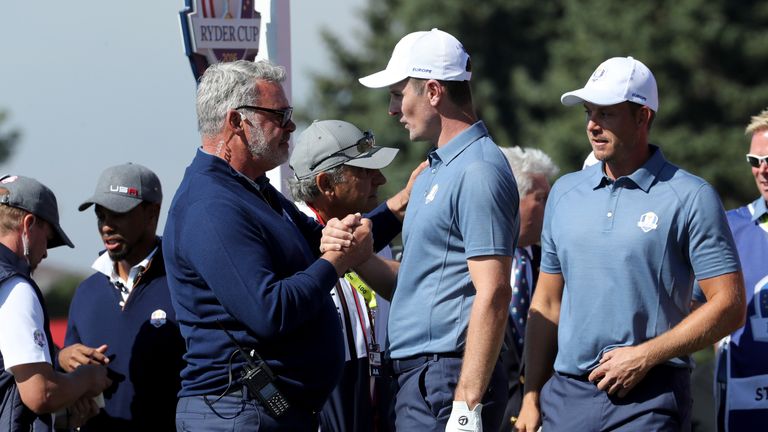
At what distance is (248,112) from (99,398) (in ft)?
5.94

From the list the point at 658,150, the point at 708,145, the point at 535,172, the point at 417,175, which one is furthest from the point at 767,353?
the point at 708,145

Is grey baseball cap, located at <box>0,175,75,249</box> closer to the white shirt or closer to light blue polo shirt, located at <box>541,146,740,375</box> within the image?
the white shirt

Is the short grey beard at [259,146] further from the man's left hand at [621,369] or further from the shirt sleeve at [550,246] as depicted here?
the man's left hand at [621,369]

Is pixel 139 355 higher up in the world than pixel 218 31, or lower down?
lower down

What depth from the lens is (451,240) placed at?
178 inches

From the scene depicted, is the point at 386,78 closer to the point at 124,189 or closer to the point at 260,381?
the point at 260,381

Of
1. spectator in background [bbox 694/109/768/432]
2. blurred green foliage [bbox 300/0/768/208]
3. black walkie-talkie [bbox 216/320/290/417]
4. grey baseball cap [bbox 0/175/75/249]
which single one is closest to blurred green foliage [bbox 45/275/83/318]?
blurred green foliage [bbox 300/0/768/208]

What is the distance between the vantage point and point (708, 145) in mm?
22047

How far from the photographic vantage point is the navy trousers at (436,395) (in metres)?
4.46

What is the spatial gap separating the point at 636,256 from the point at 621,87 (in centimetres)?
67

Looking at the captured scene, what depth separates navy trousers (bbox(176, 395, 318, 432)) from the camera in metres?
4.20

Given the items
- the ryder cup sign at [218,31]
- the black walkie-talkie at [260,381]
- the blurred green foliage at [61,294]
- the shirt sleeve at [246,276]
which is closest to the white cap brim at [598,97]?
the shirt sleeve at [246,276]

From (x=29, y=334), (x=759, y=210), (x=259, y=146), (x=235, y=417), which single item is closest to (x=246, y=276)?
(x=235, y=417)

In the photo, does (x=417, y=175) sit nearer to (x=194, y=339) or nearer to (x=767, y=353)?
(x=194, y=339)
